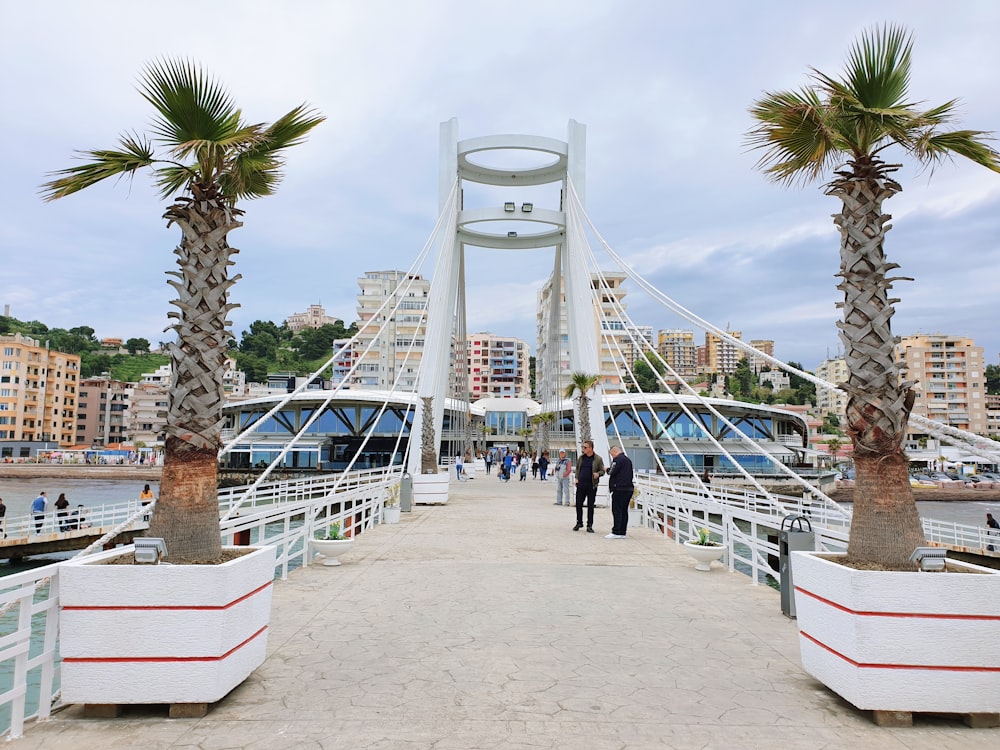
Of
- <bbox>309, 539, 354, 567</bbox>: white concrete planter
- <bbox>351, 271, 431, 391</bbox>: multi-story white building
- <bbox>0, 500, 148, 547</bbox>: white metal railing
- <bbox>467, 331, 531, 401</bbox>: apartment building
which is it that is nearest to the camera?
<bbox>309, 539, 354, 567</bbox>: white concrete planter

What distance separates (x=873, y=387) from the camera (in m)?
4.25

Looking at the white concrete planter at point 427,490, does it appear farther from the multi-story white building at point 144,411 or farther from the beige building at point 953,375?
the beige building at point 953,375

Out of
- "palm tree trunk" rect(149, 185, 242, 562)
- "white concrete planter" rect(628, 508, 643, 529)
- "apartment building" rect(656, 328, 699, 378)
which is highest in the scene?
"apartment building" rect(656, 328, 699, 378)

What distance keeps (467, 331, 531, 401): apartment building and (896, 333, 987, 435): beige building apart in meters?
59.8

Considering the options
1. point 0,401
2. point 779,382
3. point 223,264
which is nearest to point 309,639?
point 223,264

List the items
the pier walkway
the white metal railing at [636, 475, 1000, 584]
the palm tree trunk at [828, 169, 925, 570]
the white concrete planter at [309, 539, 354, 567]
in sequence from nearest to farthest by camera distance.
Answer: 1. the pier walkway
2. the palm tree trunk at [828, 169, 925, 570]
3. the white metal railing at [636, 475, 1000, 584]
4. the white concrete planter at [309, 539, 354, 567]

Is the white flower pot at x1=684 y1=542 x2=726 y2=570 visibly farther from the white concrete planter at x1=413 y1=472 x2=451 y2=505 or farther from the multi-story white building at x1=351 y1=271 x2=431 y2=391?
the multi-story white building at x1=351 y1=271 x2=431 y2=391

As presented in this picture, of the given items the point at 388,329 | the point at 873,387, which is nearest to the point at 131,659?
the point at 873,387

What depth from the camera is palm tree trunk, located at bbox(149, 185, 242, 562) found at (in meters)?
4.14

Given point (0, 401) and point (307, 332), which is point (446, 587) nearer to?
point (0, 401)

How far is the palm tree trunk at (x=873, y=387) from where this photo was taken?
410cm

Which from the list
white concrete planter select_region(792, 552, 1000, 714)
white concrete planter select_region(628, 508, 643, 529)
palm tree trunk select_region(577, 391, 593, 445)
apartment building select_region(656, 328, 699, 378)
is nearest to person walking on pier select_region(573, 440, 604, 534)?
white concrete planter select_region(628, 508, 643, 529)

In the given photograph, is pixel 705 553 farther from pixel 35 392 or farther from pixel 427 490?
pixel 35 392

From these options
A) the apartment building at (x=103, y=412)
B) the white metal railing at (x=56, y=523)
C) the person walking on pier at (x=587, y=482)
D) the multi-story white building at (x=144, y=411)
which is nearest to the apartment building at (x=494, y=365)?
the multi-story white building at (x=144, y=411)
